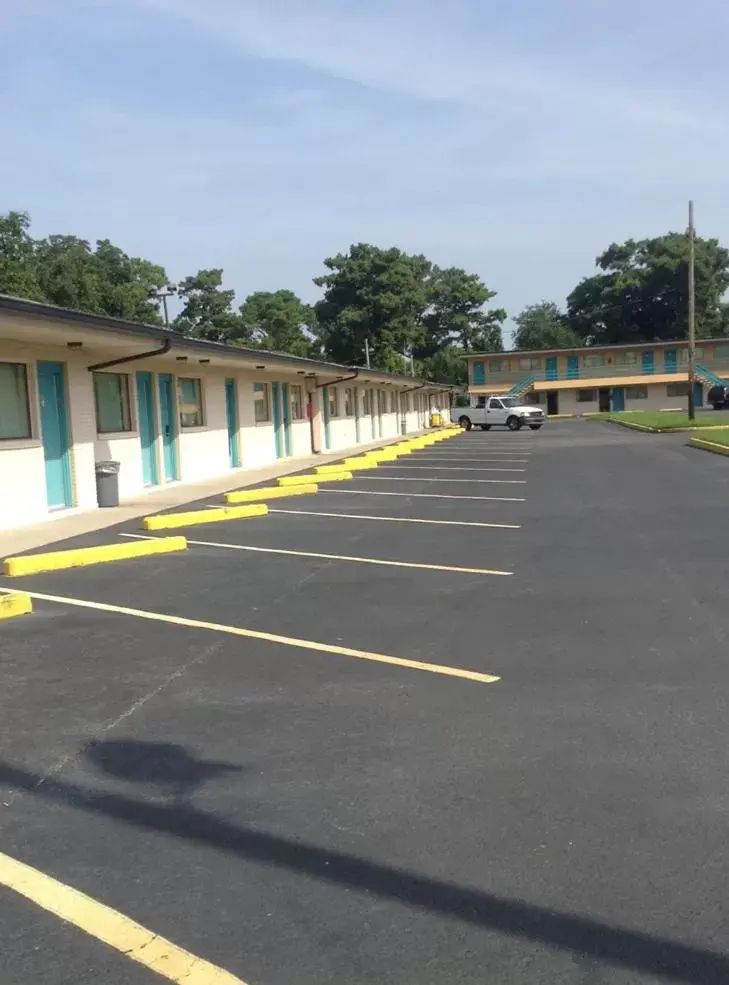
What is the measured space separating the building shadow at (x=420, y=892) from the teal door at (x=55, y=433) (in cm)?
1082

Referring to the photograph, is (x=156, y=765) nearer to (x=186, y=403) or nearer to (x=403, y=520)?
(x=403, y=520)


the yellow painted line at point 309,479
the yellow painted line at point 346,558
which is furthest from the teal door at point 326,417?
the yellow painted line at point 346,558

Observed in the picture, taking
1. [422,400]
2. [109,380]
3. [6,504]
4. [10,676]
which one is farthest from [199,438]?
[422,400]

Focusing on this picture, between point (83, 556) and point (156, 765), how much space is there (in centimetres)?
604

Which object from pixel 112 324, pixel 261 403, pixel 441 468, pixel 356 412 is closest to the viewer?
pixel 112 324

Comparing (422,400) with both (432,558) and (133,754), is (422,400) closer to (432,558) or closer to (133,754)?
(432,558)

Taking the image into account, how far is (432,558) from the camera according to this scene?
1027 cm

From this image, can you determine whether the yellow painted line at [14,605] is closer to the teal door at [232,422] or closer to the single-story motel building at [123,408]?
the single-story motel building at [123,408]

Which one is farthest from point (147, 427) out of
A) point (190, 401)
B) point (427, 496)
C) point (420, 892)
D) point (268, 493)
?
point (420, 892)

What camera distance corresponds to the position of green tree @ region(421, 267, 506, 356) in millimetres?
91312

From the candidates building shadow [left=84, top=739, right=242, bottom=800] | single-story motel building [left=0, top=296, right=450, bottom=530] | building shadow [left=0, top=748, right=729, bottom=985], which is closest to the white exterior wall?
single-story motel building [left=0, top=296, right=450, bottom=530]

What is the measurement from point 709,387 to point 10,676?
2891 inches

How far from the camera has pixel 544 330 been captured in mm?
100500

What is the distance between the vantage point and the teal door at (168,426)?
62.4ft
